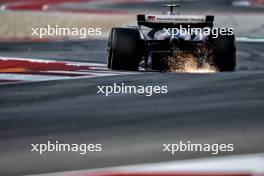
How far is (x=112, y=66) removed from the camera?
291 inches

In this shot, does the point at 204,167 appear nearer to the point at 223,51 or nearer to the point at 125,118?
the point at 125,118

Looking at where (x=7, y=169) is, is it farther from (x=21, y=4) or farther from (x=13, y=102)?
(x=21, y=4)

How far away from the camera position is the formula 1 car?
7.00m

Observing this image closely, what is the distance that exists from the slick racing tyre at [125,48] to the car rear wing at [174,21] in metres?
0.15

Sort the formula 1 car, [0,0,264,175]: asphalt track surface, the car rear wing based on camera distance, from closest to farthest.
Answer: [0,0,264,175]: asphalt track surface, the car rear wing, the formula 1 car

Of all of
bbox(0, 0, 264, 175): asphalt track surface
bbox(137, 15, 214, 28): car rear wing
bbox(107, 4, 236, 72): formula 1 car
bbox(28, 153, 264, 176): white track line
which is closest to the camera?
bbox(28, 153, 264, 176): white track line

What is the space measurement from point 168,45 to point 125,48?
1.51 feet

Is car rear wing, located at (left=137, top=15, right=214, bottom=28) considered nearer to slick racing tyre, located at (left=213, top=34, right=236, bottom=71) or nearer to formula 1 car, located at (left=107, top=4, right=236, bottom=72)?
formula 1 car, located at (left=107, top=4, right=236, bottom=72)

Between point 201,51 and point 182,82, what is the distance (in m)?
1.01

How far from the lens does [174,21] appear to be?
672 cm

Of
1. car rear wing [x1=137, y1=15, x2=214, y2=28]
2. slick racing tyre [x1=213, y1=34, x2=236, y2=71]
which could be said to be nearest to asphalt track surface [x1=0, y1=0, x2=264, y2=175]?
slick racing tyre [x1=213, y1=34, x2=236, y2=71]

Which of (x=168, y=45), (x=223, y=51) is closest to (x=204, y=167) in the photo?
(x=223, y=51)

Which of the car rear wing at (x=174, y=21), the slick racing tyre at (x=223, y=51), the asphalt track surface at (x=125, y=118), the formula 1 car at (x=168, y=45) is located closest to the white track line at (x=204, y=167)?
the asphalt track surface at (x=125, y=118)

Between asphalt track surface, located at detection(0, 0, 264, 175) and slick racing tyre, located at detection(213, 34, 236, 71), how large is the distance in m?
0.36
